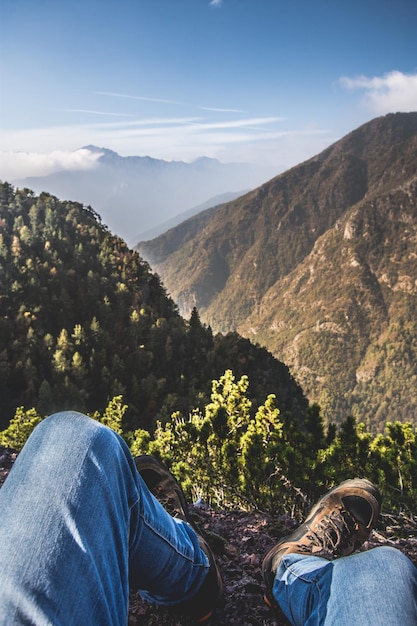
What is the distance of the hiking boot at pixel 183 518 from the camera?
2287 mm

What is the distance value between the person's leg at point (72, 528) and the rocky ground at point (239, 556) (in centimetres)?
98

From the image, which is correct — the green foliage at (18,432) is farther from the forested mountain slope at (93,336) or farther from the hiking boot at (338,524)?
the forested mountain slope at (93,336)

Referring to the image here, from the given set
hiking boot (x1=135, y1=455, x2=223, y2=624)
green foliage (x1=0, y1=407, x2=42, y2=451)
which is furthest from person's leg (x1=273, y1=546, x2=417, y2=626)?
green foliage (x1=0, y1=407, x2=42, y2=451)

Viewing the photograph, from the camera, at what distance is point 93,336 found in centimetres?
6303

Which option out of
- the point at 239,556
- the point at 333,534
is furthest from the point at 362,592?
the point at 239,556

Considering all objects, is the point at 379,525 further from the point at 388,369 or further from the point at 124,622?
the point at 388,369

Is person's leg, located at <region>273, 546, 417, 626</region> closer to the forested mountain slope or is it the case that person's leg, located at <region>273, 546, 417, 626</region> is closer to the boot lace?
the boot lace

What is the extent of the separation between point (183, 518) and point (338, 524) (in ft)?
3.25

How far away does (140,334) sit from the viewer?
67.3 metres

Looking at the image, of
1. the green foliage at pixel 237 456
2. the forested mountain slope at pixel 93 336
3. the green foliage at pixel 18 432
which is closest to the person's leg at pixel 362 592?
the green foliage at pixel 237 456

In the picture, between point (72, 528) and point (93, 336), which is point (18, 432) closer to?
point (72, 528)

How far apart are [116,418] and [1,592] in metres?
21.0

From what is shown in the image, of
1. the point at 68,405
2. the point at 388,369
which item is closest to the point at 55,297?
the point at 68,405

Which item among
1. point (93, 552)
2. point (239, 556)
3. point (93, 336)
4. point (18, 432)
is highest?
point (93, 552)
